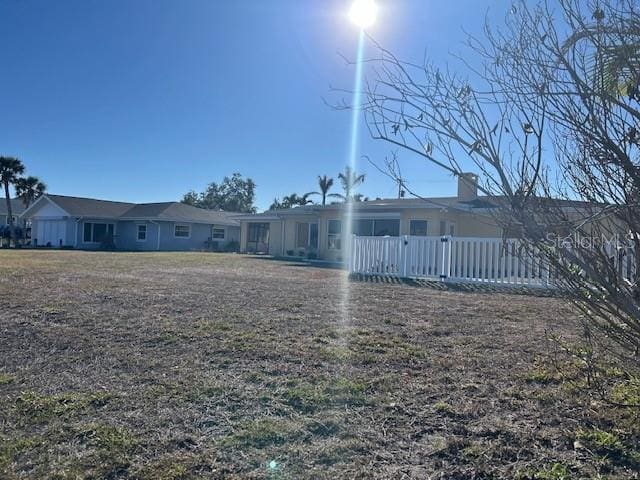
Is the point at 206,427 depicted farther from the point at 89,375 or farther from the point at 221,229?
the point at 221,229

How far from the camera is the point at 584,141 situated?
2.57 m

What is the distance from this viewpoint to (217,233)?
4019 centimetres

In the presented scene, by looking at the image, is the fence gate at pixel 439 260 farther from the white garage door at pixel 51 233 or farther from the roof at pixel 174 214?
the white garage door at pixel 51 233

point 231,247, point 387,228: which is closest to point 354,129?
point 387,228

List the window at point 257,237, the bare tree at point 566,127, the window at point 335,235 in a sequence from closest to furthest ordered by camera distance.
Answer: the bare tree at point 566,127 → the window at point 335,235 → the window at point 257,237

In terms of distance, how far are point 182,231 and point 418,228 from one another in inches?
885

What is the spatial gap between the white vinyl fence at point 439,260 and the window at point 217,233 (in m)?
25.8

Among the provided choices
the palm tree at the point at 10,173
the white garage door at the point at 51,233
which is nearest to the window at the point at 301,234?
the white garage door at the point at 51,233

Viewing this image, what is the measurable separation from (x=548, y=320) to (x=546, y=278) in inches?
185

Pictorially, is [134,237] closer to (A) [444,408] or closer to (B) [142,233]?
(B) [142,233]

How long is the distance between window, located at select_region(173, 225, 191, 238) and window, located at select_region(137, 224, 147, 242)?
2214 millimetres

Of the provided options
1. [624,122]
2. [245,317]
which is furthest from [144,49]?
[624,122]

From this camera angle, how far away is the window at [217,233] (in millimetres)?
39781

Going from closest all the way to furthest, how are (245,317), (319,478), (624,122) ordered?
(624,122) → (319,478) → (245,317)
